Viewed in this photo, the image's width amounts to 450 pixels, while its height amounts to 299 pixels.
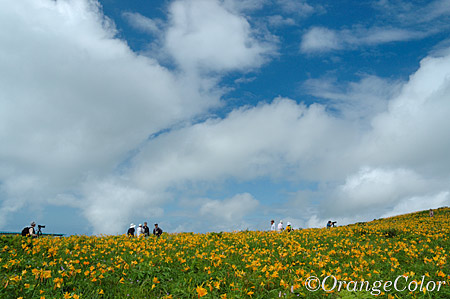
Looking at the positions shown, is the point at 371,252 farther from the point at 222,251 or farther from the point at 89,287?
the point at 89,287

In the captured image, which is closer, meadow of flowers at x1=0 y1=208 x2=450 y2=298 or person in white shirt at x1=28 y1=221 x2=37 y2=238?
meadow of flowers at x1=0 y1=208 x2=450 y2=298

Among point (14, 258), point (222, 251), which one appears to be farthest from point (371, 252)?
point (14, 258)

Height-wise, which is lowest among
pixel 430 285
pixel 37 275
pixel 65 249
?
pixel 430 285

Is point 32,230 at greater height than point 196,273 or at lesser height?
greater

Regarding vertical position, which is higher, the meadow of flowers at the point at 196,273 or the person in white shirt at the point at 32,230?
the person in white shirt at the point at 32,230

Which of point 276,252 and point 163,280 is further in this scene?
point 276,252

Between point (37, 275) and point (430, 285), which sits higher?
point (37, 275)

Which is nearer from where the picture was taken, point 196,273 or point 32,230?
point 196,273

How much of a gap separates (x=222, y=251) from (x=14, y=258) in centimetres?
651

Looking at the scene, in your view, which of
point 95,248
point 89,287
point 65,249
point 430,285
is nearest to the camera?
point 89,287

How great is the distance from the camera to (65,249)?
10445mm

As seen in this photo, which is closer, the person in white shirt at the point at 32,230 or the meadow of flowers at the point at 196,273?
the meadow of flowers at the point at 196,273

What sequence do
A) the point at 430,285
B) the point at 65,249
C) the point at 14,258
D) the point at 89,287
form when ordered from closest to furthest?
the point at 89,287, the point at 430,285, the point at 14,258, the point at 65,249

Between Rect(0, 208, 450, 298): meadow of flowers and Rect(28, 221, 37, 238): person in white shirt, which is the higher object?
Rect(28, 221, 37, 238): person in white shirt
